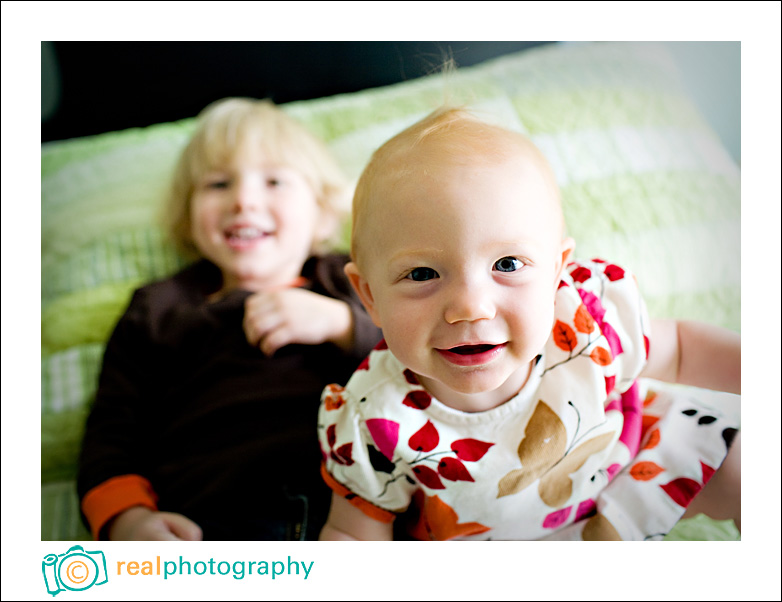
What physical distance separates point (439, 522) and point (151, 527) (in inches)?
12.8

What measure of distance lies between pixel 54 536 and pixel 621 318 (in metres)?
0.70

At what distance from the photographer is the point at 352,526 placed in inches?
26.7

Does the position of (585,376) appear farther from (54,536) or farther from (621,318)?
(54,536)

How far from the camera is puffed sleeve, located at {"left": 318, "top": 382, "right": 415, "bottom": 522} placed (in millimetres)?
634

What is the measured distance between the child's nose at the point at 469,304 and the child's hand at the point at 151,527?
42 centimetres

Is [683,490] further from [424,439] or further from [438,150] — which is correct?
[438,150]

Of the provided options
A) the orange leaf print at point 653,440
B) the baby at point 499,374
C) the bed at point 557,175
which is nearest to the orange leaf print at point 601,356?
the baby at point 499,374

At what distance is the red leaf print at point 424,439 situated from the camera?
63 centimetres

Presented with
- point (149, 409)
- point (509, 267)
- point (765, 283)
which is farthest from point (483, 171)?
point (149, 409)

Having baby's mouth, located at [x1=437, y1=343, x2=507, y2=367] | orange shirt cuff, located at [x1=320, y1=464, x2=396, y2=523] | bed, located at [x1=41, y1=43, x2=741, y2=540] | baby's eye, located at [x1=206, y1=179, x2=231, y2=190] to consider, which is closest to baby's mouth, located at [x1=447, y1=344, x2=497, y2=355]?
baby's mouth, located at [x1=437, y1=343, x2=507, y2=367]

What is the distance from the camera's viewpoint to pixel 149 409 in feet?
2.91

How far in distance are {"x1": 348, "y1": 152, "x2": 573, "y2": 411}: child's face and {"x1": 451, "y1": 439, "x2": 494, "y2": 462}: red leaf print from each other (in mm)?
85

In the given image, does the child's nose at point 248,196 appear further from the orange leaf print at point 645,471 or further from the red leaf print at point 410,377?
the orange leaf print at point 645,471

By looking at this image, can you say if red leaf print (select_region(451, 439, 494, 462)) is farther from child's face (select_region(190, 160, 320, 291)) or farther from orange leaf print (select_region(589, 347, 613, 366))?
child's face (select_region(190, 160, 320, 291))
